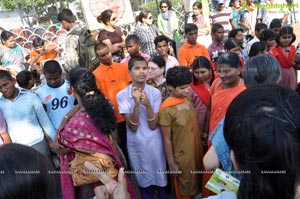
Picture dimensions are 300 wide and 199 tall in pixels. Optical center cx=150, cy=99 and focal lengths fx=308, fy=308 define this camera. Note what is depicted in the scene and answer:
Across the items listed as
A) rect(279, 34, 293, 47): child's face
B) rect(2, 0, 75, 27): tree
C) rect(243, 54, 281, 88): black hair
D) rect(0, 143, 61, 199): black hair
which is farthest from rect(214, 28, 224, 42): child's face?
rect(2, 0, 75, 27): tree

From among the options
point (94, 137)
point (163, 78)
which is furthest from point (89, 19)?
point (94, 137)

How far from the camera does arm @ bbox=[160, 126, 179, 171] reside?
8.19 ft

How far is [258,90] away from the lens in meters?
0.97

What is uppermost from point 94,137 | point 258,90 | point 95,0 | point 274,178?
point 95,0

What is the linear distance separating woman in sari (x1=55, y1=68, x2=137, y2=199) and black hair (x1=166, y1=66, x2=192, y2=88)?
0.61m

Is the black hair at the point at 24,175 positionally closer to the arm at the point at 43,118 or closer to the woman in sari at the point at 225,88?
the woman in sari at the point at 225,88

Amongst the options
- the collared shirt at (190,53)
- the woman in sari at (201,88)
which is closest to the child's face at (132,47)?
the collared shirt at (190,53)

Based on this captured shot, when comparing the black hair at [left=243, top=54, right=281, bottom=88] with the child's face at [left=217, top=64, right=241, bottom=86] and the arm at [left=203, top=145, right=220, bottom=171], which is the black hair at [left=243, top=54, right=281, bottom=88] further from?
the arm at [left=203, top=145, right=220, bottom=171]

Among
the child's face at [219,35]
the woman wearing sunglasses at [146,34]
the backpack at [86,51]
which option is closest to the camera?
the backpack at [86,51]

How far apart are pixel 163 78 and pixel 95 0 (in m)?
4.75

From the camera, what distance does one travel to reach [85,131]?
208cm

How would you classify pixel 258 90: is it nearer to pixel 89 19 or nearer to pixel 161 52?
pixel 161 52

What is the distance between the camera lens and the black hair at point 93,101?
2.12m

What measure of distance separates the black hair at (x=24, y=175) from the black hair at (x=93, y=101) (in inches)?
41.7
